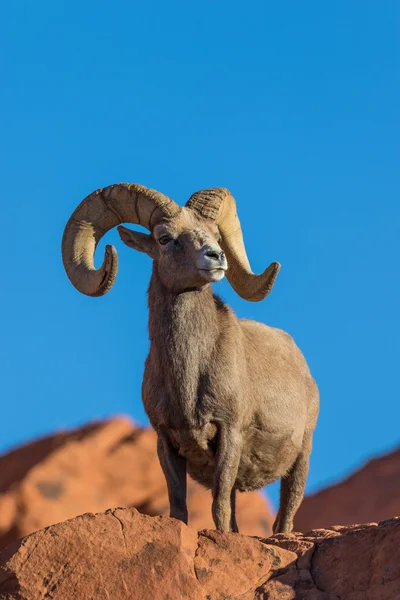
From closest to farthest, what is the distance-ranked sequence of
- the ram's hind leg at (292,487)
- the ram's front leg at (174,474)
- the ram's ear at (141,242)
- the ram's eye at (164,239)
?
the ram's front leg at (174,474), the ram's eye at (164,239), the ram's ear at (141,242), the ram's hind leg at (292,487)

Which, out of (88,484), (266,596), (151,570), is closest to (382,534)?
(266,596)

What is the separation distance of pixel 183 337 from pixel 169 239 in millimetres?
1026

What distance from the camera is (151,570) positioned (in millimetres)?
9688

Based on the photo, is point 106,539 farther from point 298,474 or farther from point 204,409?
point 298,474

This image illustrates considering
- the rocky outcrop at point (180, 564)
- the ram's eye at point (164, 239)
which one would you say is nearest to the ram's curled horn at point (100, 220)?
the ram's eye at point (164, 239)

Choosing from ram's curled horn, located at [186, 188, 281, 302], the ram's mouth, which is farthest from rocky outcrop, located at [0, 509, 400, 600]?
ram's curled horn, located at [186, 188, 281, 302]

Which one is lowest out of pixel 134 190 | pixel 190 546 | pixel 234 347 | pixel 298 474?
pixel 190 546

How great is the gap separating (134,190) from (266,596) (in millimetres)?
5137

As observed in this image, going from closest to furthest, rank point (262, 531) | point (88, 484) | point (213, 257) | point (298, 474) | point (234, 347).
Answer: point (213, 257) < point (234, 347) < point (298, 474) < point (262, 531) < point (88, 484)

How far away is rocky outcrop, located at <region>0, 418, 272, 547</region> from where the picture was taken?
2319 cm

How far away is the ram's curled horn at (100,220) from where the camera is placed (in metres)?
12.8

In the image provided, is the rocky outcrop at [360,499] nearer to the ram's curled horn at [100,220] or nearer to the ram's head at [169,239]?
the ram's head at [169,239]

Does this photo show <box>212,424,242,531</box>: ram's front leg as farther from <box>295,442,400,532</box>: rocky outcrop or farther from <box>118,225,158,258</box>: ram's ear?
<box>295,442,400,532</box>: rocky outcrop

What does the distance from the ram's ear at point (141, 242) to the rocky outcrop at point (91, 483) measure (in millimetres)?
10569
